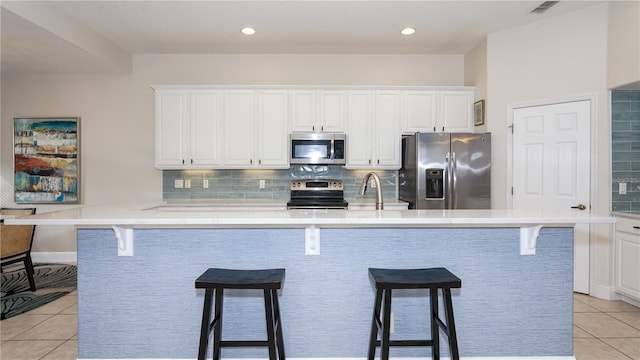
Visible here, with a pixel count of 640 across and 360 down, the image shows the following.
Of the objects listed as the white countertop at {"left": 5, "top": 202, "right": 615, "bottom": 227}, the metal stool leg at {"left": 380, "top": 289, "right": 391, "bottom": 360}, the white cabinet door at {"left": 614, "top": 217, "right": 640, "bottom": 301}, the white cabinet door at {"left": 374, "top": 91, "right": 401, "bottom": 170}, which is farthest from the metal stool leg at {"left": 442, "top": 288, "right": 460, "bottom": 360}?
the white cabinet door at {"left": 374, "top": 91, "right": 401, "bottom": 170}

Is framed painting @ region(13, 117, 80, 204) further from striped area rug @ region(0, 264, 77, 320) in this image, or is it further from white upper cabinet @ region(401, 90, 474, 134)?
white upper cabinet @ region(401, 90, 474, 134)

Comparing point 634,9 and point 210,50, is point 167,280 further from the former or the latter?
point 634,9

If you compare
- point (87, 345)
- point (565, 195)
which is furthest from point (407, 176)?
point (87, 345)

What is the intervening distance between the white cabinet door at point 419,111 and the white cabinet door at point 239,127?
72.0 inches

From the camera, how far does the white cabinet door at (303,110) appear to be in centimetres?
423

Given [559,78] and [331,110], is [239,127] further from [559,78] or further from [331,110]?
[559,78]

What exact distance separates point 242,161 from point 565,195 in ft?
11.3

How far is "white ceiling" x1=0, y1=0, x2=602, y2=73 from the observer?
3.21 meters

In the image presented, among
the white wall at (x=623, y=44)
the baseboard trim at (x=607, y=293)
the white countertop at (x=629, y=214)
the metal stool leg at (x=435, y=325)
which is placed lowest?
the baseboard trim at (x=607, y=293)

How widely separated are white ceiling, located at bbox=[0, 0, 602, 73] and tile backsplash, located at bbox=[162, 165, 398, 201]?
151 centimetres

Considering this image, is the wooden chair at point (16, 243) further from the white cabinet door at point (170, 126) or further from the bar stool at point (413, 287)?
the bar stool at point (413, 287)

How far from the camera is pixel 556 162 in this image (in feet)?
11.7

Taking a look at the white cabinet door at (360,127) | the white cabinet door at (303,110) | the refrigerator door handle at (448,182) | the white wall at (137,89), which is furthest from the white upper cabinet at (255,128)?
the refrigerator door handle at (448,182)

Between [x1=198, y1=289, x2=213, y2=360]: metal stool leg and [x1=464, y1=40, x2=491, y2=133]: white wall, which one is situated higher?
[x1=464, y1=40, x2=491, y2=133]: white wall
